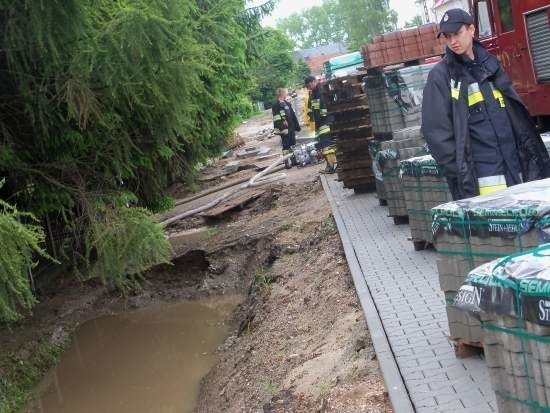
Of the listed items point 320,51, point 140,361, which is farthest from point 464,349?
point 320,51

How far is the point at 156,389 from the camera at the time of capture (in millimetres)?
10336

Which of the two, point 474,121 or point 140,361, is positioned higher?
point 474,121

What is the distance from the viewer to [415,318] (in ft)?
21.4

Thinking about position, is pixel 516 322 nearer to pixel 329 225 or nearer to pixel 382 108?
pixel 382 108

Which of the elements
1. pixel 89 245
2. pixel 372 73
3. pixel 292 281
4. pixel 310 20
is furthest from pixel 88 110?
pixel 310 20

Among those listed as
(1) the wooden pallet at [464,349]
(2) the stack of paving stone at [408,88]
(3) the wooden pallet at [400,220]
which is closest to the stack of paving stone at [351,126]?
(2) the stack of paving stone at [408,88]

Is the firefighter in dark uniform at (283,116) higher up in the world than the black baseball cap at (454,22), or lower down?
lower down

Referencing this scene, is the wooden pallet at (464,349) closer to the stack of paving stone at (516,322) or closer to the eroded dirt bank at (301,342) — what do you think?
the eroded dirt bank at (301,342)

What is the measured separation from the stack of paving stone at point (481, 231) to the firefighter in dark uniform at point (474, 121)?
0.52 metres

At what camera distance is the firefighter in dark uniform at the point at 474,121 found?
5238mm

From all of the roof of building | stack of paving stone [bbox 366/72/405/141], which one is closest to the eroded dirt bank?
stack of paving stone [bbox 366/72/405/141]

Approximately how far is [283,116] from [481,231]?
53.4 feet

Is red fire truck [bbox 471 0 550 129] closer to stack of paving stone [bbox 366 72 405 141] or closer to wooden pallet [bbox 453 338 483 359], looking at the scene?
stack of paving stone [bbox 366 72 405 141]

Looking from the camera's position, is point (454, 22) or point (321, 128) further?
point (321, 128)
